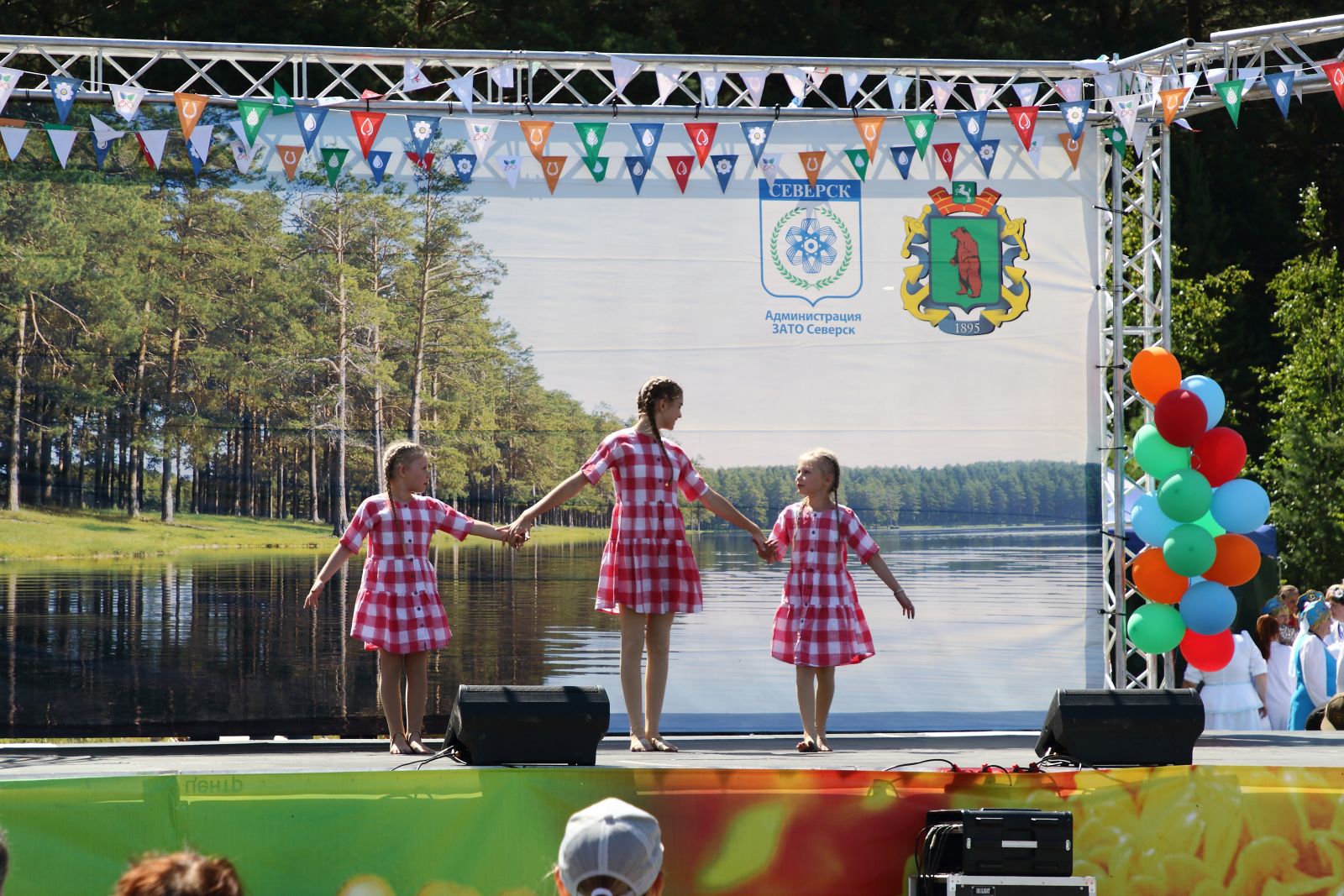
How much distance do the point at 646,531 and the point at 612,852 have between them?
3.47 m

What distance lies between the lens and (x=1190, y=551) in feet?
23.4

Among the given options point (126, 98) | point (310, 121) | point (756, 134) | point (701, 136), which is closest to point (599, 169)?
point (701, 136)

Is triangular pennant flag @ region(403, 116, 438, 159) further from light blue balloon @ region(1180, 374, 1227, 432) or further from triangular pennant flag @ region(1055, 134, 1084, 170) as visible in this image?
light blue balloon @ region(1180, 374, 1227, 432)

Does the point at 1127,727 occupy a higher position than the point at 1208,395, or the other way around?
the point at 1208,395

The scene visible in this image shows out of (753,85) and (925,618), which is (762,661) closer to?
(925,618)

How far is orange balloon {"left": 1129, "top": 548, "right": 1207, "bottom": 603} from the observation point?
24.0 feet

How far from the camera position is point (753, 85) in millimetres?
7312

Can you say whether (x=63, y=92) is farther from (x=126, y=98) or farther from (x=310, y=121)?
(x=310, y=121)

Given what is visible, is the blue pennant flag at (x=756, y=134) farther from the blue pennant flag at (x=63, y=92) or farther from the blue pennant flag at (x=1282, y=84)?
the blue pennant flag at (x=63, y=92)

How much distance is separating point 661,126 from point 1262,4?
643 inches

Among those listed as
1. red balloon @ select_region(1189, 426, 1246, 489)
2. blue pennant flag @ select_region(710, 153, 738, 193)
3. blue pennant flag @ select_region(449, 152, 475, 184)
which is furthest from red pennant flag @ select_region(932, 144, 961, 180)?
blue pennant flag @ select_region(449, 152, 475, 184)

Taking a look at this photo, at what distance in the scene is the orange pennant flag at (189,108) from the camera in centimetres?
682

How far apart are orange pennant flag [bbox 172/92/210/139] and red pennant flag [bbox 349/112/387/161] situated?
690 mm

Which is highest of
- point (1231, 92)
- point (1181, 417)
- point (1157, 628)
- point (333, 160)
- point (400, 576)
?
point (1231, 92)
